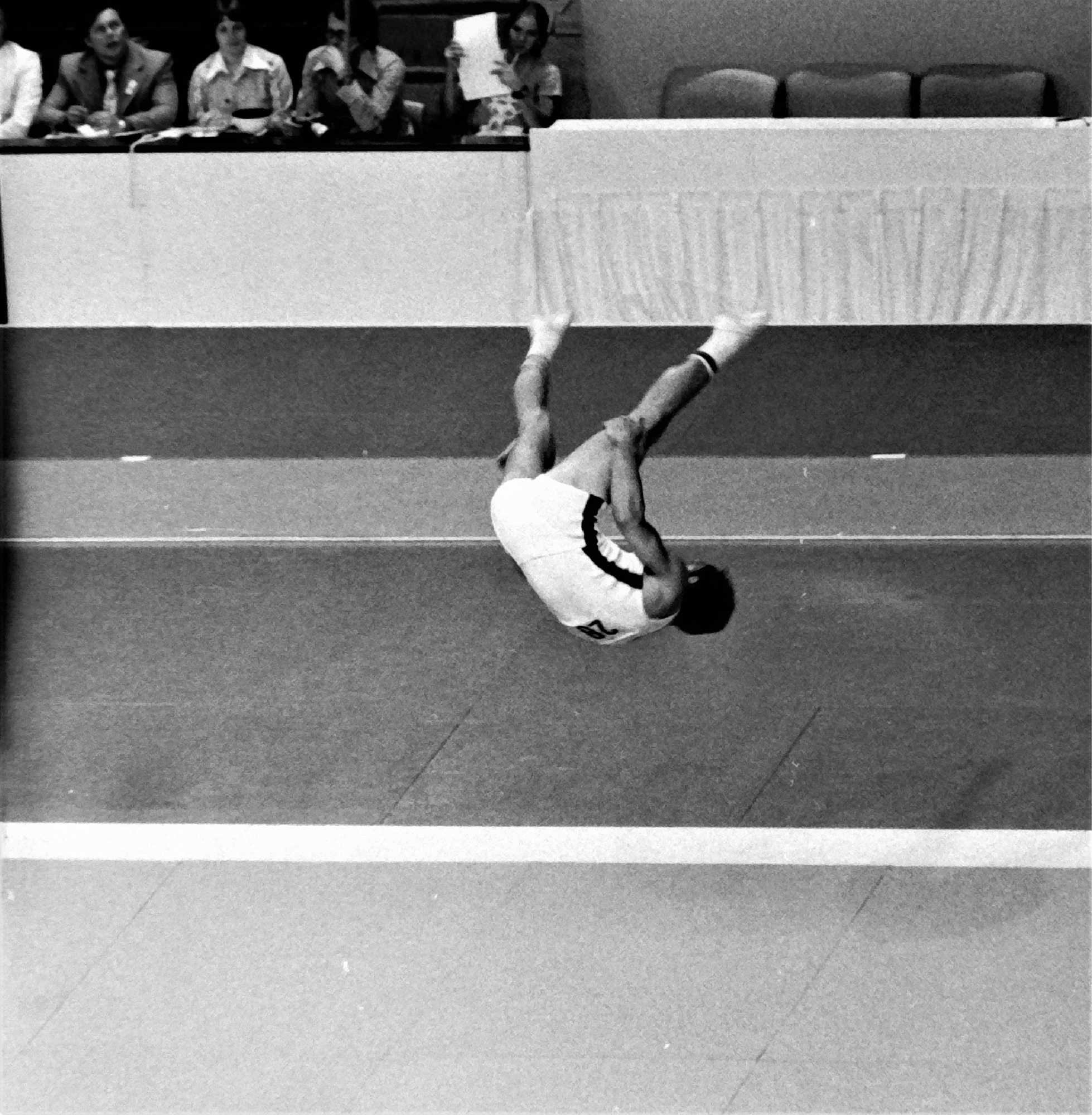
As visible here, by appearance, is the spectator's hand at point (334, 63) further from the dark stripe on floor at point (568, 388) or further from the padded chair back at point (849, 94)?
the padded chair back at point (849, 94)

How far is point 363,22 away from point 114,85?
1668mm

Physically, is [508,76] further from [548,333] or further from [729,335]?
[729,335]

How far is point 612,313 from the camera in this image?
1030 cm

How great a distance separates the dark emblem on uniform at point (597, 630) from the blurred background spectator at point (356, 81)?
5547 millimetres

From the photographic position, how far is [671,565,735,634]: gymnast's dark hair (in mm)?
6199

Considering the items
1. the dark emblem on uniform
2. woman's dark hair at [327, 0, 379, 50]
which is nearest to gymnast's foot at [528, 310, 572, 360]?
the dark emblem on uniform

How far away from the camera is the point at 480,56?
1134 cm

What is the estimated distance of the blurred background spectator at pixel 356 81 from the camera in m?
11.2

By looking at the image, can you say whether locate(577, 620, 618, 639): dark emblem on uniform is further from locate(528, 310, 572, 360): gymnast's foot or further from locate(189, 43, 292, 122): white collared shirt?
locate(189, 43, 292, 122): white collared shirt

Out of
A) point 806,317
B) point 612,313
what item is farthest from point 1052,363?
point 612,313

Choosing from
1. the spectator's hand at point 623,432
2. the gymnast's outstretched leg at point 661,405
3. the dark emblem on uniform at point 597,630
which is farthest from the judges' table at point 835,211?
the spectator's hand at point 623,432

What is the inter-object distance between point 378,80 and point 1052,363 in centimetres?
466

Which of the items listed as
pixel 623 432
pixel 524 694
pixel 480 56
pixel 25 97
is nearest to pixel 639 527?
pixel 623 432

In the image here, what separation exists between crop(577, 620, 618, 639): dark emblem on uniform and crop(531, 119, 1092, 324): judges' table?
398 centimetres
